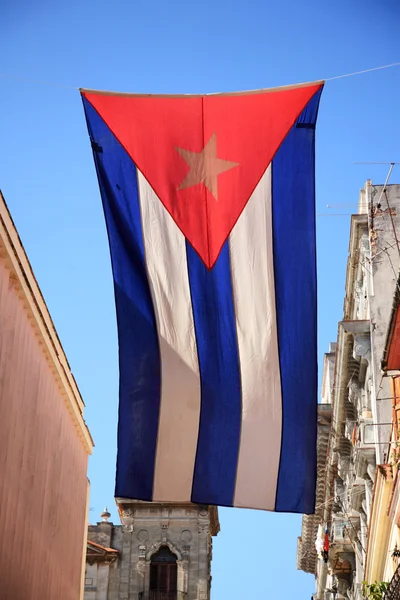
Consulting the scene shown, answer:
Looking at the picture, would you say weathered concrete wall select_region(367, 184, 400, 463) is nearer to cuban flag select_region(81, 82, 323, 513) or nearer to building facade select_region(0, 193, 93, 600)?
building facade select_region(0, 193, 93, 600)

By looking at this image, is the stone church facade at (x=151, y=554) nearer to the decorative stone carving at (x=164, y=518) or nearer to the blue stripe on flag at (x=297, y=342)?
the decorative stone carving at (x=164, y=518)

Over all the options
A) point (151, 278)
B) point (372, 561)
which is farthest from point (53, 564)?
point (151, 278)

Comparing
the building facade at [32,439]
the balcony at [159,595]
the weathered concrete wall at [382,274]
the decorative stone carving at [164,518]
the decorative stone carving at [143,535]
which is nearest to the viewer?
the building facade at [32,439]

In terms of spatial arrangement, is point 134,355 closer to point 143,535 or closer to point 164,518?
point 164,518

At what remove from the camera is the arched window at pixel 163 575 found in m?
45.4

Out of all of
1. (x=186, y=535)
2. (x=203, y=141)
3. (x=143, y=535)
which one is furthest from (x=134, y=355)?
(x=143, y=535)

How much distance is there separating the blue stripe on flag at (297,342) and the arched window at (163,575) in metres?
36.0

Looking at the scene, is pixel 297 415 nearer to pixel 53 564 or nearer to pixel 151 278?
Answer: pixel 151 278

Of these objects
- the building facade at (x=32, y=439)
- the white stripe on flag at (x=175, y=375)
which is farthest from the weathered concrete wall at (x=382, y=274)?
the white stripe on flag at (x=175, y=375)

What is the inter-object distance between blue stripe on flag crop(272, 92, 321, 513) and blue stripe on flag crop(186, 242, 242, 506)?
63cm

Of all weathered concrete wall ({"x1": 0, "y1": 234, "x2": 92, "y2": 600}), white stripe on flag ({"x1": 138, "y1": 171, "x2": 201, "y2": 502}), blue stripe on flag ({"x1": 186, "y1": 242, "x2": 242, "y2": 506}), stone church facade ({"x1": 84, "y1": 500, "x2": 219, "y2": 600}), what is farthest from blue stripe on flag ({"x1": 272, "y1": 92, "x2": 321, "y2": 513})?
stone church facade ({"x1": 84, "y1": 500, "x2": 219, "y2": 600})

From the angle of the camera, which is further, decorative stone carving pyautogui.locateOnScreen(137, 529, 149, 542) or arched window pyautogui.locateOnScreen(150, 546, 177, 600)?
decorative stone carving pyautogui.locateOnScreen(137, 529, 149, 542)

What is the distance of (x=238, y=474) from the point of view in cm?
1171

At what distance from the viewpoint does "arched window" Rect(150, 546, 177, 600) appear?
149 feet
